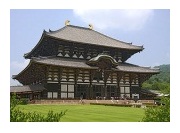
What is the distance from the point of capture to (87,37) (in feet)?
140

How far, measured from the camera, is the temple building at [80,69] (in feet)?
115

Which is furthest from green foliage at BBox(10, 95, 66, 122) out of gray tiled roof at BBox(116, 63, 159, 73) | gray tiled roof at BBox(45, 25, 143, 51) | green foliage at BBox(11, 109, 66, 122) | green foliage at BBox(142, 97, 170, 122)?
gray tiled roof at BBox(116, 63, 159, 73)

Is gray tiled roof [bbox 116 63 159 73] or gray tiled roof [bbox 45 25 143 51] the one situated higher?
gray tiled roof [bbox 45 25 143 51]

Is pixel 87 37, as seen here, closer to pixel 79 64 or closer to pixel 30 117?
pixel 79 64

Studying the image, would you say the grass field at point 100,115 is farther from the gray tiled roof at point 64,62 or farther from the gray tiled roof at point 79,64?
the gray tiled roof at point 79,64

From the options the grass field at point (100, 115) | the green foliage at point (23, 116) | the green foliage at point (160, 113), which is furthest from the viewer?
the grass field at point (100, 115)

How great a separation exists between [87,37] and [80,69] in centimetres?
745

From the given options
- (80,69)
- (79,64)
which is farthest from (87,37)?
(80,69)

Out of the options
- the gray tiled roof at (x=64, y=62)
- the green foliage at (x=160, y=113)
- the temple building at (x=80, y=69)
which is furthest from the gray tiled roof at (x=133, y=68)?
the green foliage at (x=160, y=113)

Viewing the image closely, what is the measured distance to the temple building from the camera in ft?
115

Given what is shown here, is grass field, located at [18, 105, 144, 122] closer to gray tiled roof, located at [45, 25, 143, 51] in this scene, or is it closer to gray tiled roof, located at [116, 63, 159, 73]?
gray tiled roof, located at [45, 25, 143, 51]

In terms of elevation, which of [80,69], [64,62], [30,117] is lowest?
[30,117]

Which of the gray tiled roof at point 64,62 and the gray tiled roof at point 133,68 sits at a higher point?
the gray tiled roof at point 64,62
